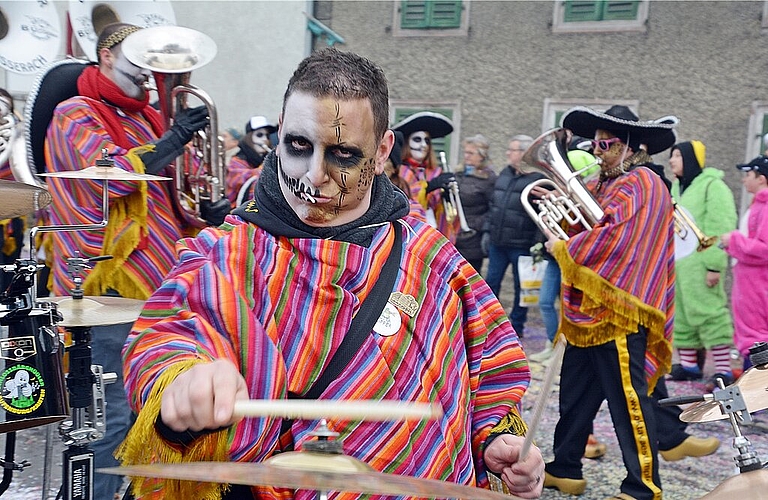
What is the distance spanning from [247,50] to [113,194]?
8.51 meters

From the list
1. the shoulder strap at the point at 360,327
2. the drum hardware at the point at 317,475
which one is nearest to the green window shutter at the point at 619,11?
the shoulder strap at the point at 360,327

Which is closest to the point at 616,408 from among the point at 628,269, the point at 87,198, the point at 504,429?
the point at 628,269

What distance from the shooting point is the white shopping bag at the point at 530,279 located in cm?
752

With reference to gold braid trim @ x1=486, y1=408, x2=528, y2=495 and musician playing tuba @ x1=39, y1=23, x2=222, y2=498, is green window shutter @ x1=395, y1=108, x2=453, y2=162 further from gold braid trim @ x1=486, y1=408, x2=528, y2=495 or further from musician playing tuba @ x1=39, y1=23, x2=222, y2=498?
gold braid trim @ x1=486, y1=408, x2=528, y2=495

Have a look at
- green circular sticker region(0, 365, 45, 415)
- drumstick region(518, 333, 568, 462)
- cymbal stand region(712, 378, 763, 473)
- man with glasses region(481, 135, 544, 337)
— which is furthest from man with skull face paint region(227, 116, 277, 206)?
drumstick region(518, 333, 568, 462)

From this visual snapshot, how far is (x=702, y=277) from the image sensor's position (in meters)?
6.64

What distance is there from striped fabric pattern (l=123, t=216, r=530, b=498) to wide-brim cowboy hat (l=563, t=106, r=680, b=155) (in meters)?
2.64

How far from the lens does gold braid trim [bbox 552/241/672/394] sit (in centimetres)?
406

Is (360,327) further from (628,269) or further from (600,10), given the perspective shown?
(600,10)

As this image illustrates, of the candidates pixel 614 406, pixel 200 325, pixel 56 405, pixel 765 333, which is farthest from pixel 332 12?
pixel 200 325

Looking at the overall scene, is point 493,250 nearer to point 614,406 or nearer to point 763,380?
point 614,406

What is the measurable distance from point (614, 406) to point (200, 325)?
9.70ft

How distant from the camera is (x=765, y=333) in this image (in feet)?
18.9

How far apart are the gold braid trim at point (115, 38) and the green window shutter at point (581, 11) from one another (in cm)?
749
